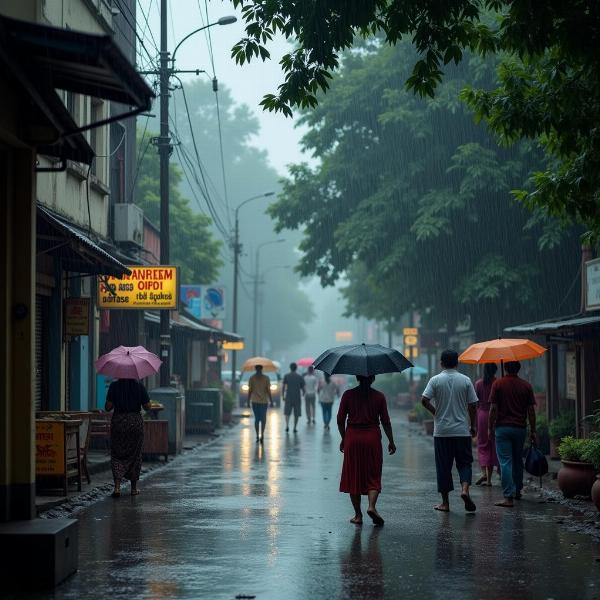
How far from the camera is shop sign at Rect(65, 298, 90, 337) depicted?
65.1 feet

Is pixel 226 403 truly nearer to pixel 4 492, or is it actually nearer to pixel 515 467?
pixel 515 467

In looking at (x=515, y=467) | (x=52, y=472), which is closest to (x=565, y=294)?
(x=515, y=467)

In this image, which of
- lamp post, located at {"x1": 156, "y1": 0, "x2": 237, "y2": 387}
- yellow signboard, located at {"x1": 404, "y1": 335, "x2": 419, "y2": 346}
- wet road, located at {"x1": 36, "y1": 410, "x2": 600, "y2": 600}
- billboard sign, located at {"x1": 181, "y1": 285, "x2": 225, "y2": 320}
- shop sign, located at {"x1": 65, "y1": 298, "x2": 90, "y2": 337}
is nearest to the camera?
wet road, located at {"x1": 36, "y1": 410, "x2": 600, "y2": 600}

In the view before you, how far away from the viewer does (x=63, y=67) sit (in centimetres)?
852

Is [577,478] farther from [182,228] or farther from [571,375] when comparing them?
[182,228]

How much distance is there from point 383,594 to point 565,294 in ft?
90.7

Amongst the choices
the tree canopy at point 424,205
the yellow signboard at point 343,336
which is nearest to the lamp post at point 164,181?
the tree canopy at point 424,205

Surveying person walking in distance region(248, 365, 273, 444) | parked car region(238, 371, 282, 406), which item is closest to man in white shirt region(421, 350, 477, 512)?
person walking in distance region(248, 365, 273, 444)

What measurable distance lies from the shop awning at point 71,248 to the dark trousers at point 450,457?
18.1 feet

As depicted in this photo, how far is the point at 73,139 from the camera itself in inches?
420

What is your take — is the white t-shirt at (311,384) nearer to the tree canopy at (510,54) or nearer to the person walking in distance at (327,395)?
the person walking in distance at (327,395)

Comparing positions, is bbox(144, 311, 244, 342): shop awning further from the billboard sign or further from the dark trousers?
the dark trousers

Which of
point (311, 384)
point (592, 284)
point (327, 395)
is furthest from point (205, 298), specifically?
point (592, 284)

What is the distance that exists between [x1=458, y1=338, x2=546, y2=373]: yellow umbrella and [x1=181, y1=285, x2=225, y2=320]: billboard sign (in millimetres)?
28562
